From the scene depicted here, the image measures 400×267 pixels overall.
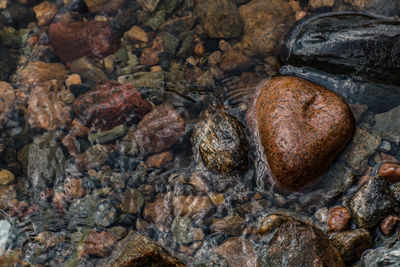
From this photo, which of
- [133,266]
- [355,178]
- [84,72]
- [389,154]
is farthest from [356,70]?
[84,72]

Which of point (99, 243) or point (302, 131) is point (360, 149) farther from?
point (99, 243)

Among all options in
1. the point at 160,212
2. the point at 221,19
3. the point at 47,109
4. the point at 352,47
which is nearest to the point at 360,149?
the point at 352,47

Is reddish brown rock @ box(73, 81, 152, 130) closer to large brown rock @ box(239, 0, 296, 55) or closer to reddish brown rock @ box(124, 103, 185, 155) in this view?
reddish brown rock @ box(124, 103, 185, 155)

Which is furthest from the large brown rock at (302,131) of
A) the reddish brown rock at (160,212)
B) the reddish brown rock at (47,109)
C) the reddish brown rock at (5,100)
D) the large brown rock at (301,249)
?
the reddish brown rock at (5,100)

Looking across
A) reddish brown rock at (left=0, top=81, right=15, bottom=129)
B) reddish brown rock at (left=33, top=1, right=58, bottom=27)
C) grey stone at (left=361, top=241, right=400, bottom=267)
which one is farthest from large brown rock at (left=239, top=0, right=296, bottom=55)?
reddish brown rock at (left=0, top=81, right=15, bottom=129)

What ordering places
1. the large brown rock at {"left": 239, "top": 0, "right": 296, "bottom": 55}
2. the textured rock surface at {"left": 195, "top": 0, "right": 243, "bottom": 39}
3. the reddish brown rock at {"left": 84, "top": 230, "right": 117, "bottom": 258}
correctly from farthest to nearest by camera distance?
1. the textured rock surface at {"left": 195, "top": 0, "right": 243, "bottom": 39}
2. the large brown rock at {"left": 239, "top": 0, "right": 296, "bottom": 55}
3. the reddish brown rock at {"left": 84, "top": 230, "right": 117, "bottom": 258}
